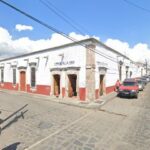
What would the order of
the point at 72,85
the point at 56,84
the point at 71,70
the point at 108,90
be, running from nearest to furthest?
1. the point at 71,70
2. the point at 72,85
3. the point at 56,84
4. the point at 108,90

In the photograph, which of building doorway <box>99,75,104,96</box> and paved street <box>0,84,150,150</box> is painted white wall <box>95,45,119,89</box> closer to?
building doorway <box>99,75,104,96</box>

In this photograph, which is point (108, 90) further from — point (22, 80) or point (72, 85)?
point (22, 80)

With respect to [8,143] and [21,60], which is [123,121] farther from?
[21,60]

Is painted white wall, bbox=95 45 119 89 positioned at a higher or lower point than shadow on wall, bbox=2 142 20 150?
higher

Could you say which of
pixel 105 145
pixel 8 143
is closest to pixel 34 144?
pixel 8 143

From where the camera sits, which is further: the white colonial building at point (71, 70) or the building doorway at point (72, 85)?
the building doorway at point (72, 85)

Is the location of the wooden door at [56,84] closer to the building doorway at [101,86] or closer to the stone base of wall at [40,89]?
the stone base of wall at [40,89]

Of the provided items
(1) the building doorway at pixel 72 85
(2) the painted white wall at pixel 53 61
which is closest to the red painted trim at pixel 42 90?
(2) the painted white wall at pixel 53 61

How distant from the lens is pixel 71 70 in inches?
699

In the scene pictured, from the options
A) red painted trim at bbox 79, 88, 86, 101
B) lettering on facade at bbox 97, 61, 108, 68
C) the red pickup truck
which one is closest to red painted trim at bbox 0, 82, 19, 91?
red painted trim at bbox 79, 88, 86, 101

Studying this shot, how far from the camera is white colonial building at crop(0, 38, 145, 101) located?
55.1ft

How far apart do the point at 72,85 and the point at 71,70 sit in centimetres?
183

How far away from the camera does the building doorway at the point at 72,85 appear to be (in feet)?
60.5

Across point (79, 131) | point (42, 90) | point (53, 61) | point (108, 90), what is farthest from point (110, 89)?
point (79, 131)
